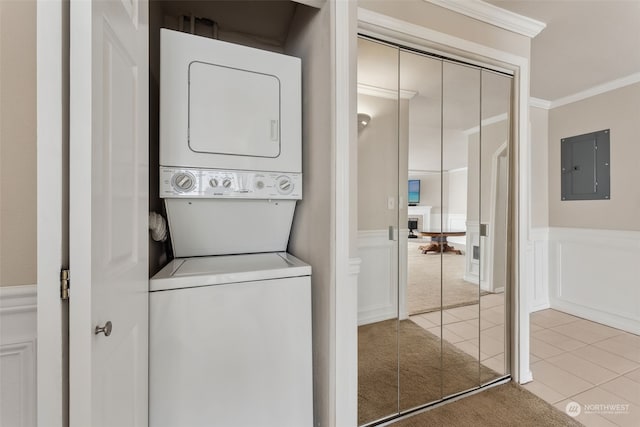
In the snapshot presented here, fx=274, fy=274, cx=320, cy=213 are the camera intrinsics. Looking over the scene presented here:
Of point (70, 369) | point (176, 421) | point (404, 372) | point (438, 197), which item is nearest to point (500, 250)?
point (438, 197)

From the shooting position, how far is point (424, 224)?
1761 millimetres

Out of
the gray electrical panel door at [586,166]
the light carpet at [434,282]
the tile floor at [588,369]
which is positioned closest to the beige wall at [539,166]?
the gray electrical panel door at [586,166]

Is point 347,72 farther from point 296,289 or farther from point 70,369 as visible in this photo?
point 70,369

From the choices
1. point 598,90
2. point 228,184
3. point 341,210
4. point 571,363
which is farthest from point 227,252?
point 598,90

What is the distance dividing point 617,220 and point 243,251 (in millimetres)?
3769

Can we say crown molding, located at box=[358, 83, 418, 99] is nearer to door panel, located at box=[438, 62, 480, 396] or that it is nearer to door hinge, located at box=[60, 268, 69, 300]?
door panel, located at box=[438, 62, 480, 396]

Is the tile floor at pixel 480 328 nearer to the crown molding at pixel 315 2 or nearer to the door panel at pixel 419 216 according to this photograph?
the door panel at pixel 419 216

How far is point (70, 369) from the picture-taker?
1.80ft

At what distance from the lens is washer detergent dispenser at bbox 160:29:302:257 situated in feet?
3.77

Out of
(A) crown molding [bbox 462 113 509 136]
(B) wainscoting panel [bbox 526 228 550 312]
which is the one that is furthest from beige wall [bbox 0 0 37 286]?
(B) wainscoting panel [bbox 526 228 550 312]

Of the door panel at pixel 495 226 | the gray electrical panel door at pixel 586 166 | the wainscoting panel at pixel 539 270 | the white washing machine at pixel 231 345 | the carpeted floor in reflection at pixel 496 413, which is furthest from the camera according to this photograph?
the wainscoting panel at pixel 539 270

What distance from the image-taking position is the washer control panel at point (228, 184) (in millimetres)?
1144

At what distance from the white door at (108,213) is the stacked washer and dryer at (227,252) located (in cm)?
13

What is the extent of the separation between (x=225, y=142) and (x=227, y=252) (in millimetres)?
556
